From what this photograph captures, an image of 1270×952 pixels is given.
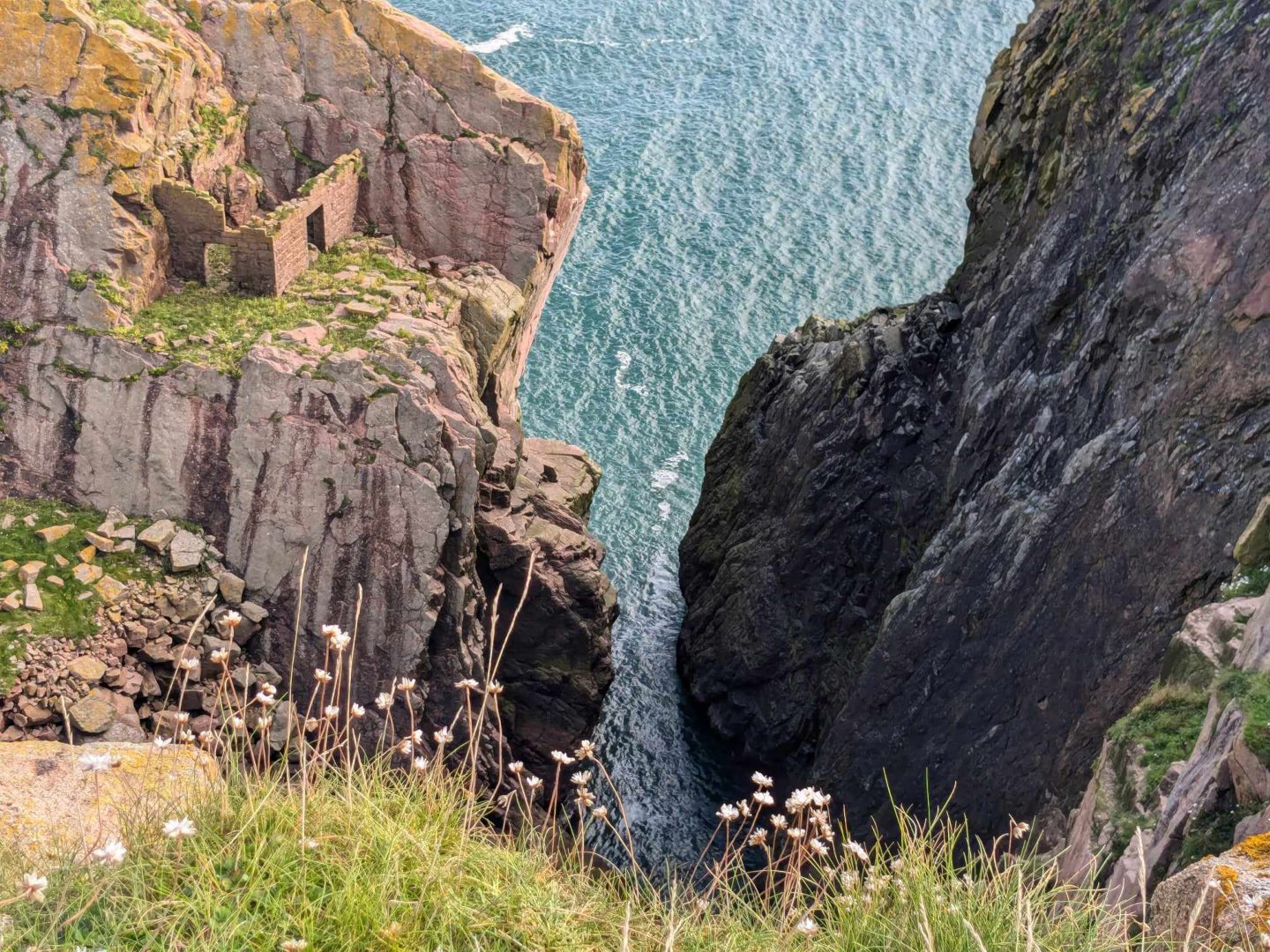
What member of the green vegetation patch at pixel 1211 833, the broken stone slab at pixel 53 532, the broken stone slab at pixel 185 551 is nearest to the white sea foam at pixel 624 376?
the broken stone slab at pixel 185 551

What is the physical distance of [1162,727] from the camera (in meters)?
13.0

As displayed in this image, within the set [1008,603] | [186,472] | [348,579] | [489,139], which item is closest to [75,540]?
[186,472]

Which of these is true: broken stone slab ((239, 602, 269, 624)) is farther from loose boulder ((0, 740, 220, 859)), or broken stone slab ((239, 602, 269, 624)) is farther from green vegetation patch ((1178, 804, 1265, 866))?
green vegetation patch ((1178, 804, 1265, 866))

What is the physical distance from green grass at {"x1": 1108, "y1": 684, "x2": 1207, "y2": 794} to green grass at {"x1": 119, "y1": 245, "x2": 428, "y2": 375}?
15.0 metres

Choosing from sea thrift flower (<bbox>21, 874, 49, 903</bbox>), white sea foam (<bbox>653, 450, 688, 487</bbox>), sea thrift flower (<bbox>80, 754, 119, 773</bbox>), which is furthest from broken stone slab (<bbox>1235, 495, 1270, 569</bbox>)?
white sea foam (<bbox>653, 450, 688, 487</bbox>)

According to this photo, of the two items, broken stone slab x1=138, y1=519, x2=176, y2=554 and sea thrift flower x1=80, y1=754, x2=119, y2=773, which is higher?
sea thrift flower x1=80, y1=754, x2=119, y2=773

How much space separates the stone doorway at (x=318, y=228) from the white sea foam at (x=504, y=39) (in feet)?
107

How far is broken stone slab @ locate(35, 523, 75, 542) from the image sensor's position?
20703 mm

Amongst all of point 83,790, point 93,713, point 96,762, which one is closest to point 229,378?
point 93,713

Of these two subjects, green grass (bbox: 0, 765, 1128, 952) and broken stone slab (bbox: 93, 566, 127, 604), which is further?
broken stone slab (bbox: 93, 566, 127, 604)

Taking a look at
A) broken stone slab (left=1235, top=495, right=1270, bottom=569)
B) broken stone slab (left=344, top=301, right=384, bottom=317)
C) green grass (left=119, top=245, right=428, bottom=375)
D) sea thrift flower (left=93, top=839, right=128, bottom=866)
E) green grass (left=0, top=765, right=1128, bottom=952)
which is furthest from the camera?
broken stone slab (left=344, top=301, right=384, bottom=317)

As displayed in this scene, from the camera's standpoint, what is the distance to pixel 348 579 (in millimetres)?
22188

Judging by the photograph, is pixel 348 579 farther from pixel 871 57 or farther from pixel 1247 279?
pixel 871 57

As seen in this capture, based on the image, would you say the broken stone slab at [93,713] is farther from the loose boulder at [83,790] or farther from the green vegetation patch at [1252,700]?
the green vegetation patch at [1252,700]
